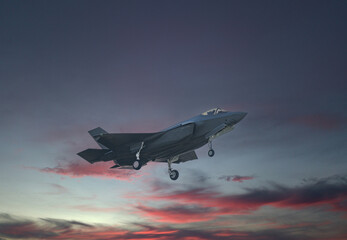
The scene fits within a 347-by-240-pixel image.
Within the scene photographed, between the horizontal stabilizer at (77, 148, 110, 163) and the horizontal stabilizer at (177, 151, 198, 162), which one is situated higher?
the horizontal stabilizer at (177, 151, 198, 162)

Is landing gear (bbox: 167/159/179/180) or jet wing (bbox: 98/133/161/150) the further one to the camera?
landing gear (bbox: 167/159/179/180)

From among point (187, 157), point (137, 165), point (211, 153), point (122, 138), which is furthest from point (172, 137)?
point (187, 157)

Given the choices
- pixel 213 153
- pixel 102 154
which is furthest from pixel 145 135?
pixel 213 153

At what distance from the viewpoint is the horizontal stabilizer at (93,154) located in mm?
38188

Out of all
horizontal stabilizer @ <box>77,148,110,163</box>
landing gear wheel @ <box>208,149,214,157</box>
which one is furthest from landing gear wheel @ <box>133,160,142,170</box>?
landing gear wheel @ <box>208,149,214,157</box>

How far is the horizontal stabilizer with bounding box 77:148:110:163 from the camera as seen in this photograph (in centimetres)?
3819

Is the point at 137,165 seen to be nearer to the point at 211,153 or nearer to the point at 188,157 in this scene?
the point at 188,157

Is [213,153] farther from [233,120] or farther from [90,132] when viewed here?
[90,132]

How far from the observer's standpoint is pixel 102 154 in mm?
38750

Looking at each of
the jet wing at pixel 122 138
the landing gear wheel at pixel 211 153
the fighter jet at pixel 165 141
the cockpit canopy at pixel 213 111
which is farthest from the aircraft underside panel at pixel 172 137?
the landing gear wheel at pixel 211 153

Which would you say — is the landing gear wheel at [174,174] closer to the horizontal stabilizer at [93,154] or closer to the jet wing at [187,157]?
the jet wing at [187,157]

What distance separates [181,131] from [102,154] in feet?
36.4

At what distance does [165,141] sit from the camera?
116 ft

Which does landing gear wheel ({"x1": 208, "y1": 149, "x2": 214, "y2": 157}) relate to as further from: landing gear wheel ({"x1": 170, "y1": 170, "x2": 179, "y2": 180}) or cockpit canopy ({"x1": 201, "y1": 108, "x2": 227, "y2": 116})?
landing gear wheel ({"x1": 170, "y1": 170, "x2": 179, "y2": 180})
